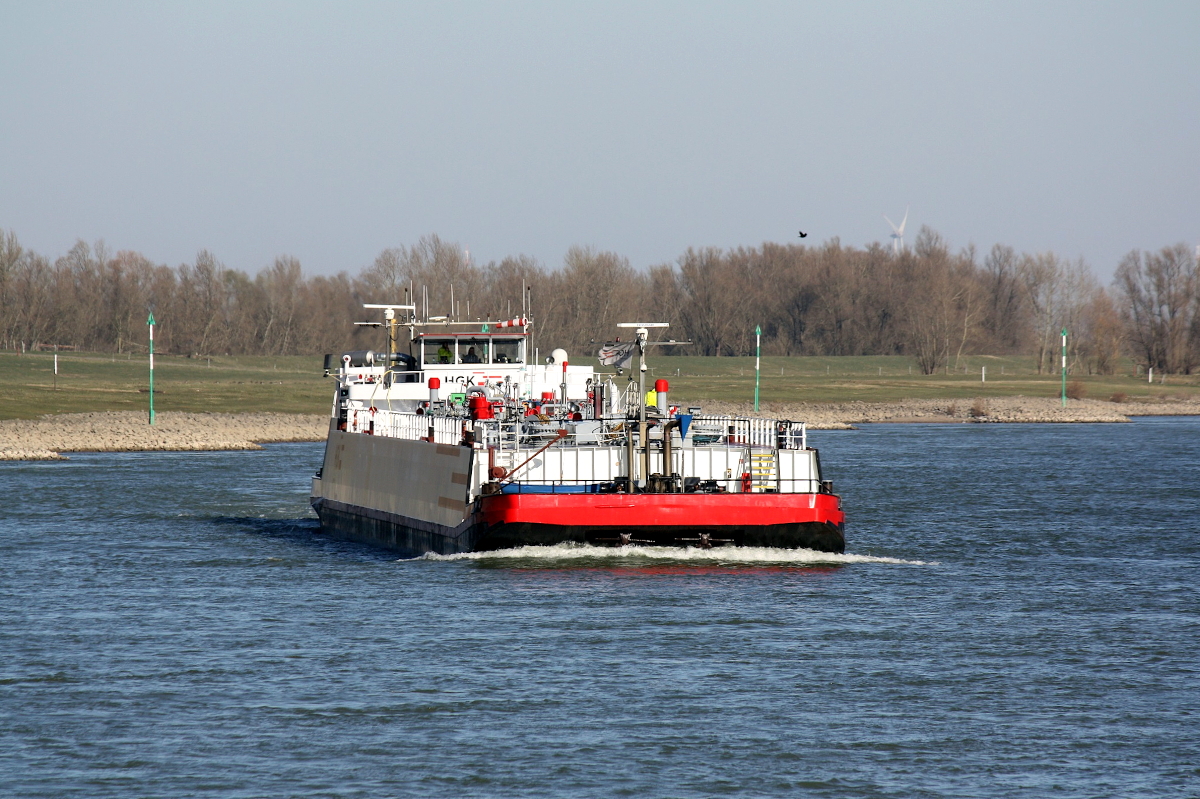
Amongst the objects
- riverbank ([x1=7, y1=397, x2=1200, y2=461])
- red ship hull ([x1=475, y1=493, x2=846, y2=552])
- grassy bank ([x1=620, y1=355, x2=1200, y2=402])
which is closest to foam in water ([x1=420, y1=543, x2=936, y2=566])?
red ship hull ([x1=475, y1=493, x2=846, y2=552])

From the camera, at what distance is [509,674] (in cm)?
2098

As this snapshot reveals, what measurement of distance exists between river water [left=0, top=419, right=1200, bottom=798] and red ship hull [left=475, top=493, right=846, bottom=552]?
679mm

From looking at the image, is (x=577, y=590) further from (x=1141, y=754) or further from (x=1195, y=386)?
(x=1195, y=386)

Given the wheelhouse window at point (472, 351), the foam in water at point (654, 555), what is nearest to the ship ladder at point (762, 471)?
the foam in water at point (654, 555)

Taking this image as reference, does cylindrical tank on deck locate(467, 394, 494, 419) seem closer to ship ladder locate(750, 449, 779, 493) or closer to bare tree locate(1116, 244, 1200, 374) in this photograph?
ship ladder locate(750, 449, 779, 493)

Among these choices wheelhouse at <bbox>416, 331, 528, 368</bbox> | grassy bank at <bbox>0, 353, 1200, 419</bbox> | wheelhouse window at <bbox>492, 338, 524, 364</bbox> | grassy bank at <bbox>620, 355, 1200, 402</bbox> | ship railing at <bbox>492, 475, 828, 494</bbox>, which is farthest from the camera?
grassy bank at <bbox>620, 355, 1200, 402</bbox>

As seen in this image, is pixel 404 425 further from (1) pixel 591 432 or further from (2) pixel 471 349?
(1) pixel 591 432

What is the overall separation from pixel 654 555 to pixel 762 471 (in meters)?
2.89

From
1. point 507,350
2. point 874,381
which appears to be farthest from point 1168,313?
point 507,350

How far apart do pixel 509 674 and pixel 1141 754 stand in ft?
28.0

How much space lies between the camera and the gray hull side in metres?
30.4

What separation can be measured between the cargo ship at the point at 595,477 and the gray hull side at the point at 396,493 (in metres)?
0.06

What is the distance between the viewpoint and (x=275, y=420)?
8569 cm

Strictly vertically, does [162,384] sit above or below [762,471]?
above
